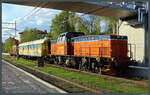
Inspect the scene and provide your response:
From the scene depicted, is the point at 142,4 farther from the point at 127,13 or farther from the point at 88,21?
the point at 88,21

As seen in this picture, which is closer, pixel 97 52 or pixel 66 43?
pixel 97 52

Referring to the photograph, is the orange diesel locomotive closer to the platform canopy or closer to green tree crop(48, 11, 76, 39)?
the platform canopy

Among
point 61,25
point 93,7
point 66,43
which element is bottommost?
point 66,43

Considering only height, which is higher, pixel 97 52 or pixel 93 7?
pixel 93 7

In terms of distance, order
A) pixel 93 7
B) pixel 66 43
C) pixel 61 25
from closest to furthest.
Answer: pixel 93 7
pixel 66 43
pixel 61 25

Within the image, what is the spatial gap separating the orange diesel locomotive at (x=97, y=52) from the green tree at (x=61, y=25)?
1745cm

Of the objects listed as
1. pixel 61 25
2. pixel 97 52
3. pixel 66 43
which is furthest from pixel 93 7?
pixel 61 25

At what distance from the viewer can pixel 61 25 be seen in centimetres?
3556

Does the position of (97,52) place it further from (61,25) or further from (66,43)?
(61,25)

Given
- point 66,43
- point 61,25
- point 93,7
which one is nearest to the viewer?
point 93,7

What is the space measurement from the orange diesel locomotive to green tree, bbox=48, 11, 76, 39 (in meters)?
17.4

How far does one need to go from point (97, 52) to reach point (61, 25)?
24105 millimetres

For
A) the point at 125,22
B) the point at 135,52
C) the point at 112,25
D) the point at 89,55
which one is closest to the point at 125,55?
→ the point at 89,55

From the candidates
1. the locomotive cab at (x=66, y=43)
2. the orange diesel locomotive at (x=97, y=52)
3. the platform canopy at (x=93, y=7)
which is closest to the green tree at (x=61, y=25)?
the locomotive cab at (x=66, y=43)
